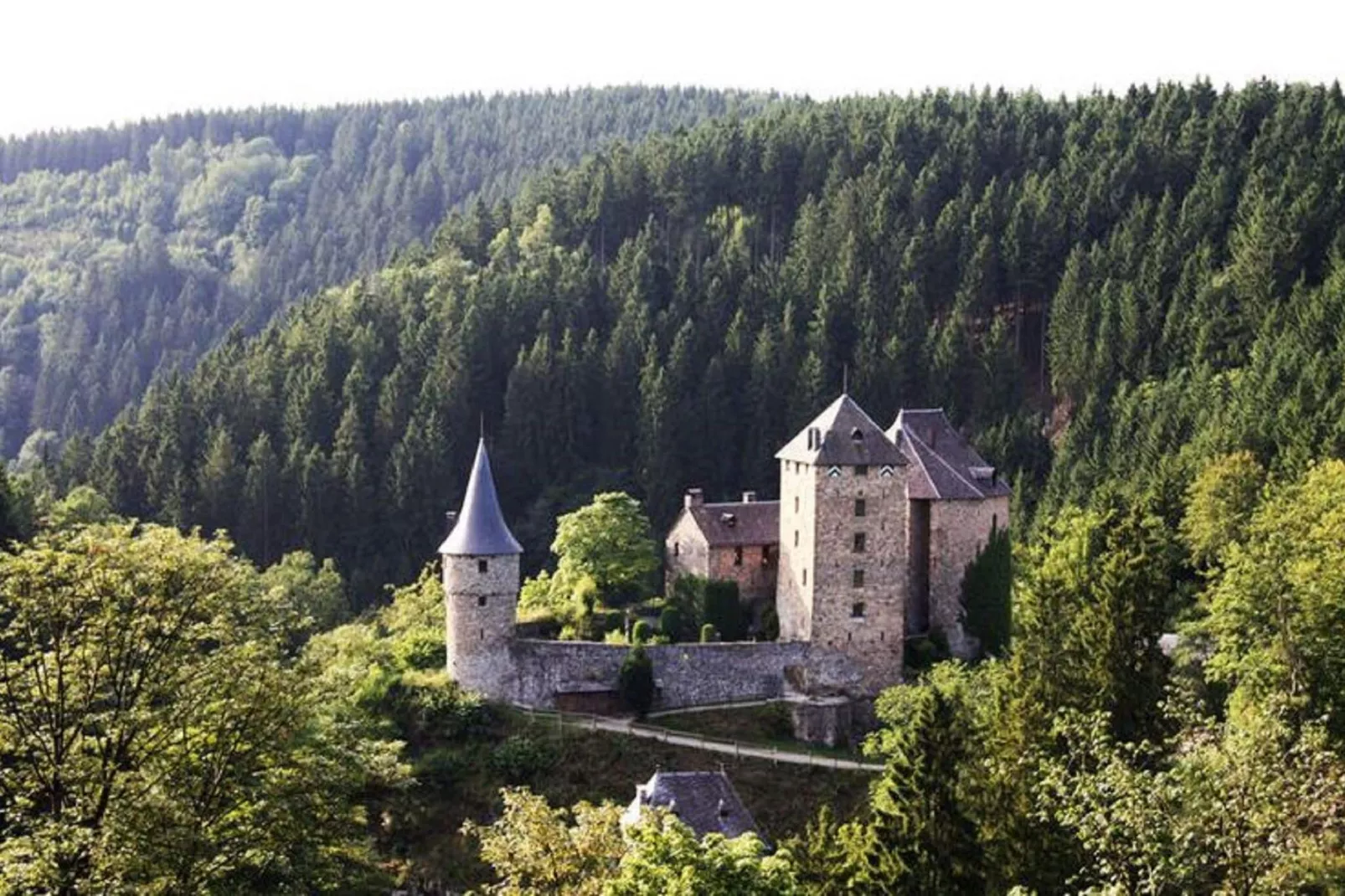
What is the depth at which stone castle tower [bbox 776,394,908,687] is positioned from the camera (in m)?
55.3

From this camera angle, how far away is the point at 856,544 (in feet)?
182

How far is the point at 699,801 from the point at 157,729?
17.8 metres

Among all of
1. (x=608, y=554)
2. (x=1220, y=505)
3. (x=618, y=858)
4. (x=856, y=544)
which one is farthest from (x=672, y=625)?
Answer: (x=618, y=858)

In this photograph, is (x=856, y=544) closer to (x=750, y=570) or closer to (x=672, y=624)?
Result: (x=750, y=570)

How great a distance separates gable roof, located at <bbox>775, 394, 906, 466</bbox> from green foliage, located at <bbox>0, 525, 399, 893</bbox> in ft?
90.9

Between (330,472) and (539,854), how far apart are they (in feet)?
207

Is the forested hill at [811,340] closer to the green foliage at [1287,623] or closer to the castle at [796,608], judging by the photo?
the castle at [796,608]

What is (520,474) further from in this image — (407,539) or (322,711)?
(322,711)

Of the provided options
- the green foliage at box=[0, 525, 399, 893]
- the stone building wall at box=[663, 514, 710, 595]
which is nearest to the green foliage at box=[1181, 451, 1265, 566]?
the stone building wall at box=[663, 514, 710, 595]

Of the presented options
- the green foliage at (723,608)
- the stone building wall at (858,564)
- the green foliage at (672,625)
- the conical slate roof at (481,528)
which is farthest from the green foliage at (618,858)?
the green foliage at (672,625)

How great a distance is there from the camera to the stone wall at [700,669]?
54.8m

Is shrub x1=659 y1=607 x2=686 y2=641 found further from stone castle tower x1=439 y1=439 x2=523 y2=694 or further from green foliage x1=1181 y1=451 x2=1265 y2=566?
green foliage x1=1181 y1=451 x2=1265 y2=566

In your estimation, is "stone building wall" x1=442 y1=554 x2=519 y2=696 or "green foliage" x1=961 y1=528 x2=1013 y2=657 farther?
"green foliage" x1=961 y1=528 x2=1013 y2=657

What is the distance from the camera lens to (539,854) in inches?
1201
